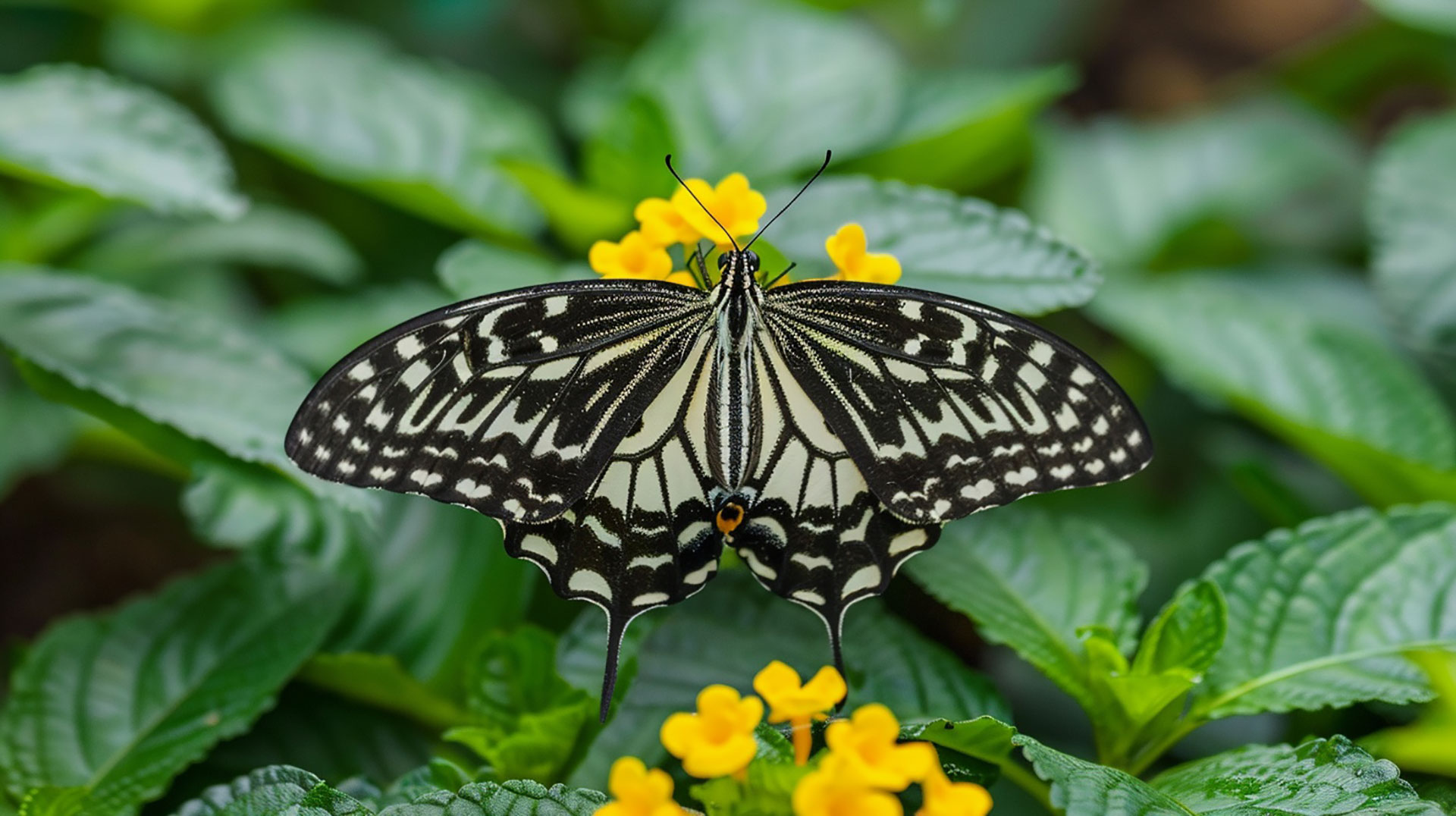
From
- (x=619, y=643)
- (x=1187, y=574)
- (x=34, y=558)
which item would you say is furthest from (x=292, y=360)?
(x=1187, y=574)

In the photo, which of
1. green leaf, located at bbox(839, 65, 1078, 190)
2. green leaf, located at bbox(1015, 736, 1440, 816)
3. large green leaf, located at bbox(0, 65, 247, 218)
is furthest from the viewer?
green leaf, located at bbox(839, 65, 1078, 190)

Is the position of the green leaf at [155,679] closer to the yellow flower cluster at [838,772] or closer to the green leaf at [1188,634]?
the yellow flower cluster at [838,772]

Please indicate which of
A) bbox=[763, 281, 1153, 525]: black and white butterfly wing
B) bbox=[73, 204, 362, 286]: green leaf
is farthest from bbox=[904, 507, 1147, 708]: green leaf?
bbox=[73, 204, 362, 286]: green leaf

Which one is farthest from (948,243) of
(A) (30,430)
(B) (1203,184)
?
(A) (30,430)

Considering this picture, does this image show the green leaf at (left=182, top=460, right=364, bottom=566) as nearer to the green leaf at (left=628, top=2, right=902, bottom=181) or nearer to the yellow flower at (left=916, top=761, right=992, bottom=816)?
the green leaf at (left=628, top=2, right=902, bottom=181)

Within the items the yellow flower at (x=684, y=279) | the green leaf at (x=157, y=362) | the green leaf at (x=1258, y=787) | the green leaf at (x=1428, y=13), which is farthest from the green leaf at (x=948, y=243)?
the green leaf at (x=1428, y=13)

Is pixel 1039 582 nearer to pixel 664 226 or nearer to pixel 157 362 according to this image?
pixel 664 226

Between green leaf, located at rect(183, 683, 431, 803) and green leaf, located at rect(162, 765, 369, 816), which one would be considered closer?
green leaf, located at rect(162, 765, 369, 816)
